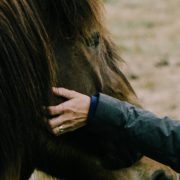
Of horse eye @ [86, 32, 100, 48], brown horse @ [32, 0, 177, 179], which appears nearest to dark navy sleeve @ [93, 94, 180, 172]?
brown horse @ [32, 0, 177, 179]

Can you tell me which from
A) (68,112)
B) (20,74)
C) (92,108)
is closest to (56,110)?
(68,112)

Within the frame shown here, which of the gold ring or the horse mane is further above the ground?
the horse mane

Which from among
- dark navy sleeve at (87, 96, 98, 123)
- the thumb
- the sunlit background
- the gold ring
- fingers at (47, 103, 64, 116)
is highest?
the thumb

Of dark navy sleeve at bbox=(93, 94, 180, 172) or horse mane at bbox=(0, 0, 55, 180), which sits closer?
horse mane at bbox=(0, 0, 55, 180)

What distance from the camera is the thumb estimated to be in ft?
11.1

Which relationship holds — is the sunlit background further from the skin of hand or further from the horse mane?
the horse mane

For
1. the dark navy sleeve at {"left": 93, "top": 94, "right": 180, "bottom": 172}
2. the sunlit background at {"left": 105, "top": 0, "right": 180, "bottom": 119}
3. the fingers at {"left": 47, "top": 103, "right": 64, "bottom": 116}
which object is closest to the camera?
the fingers at {"left": 47, "top": 103, "right": 64, "bottom": 116}

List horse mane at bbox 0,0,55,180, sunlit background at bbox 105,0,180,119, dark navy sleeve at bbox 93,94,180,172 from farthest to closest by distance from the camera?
sunlit background at bbox 105,0,180,119 → dark navy sleeve at bbox 93,94,180,172 → horse mane at bbox 0,0,55,180

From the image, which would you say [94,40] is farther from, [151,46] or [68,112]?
[151,46]

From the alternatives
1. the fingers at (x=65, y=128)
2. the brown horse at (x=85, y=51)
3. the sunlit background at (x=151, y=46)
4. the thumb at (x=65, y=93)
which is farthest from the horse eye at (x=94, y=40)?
the sunlit background at (x=151, y=46)

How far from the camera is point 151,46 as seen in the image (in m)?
9.83

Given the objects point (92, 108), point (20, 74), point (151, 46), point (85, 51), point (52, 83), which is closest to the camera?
point (20, 74)

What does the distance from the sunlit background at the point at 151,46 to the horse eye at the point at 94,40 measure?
121 inches

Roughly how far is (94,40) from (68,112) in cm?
41
